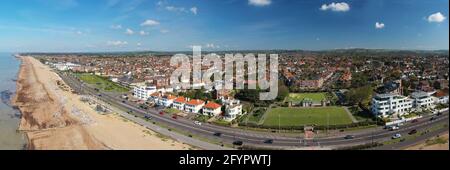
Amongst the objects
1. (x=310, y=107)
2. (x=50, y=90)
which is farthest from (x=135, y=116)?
(x=50, y=90)

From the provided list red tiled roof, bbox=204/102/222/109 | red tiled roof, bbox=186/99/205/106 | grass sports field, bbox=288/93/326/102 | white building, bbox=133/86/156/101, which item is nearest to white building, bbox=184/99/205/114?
red tiled roof, bbox=186/99/205/106

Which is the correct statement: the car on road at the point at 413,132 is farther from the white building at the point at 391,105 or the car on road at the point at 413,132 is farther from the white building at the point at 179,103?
the white building at the point at 179,103

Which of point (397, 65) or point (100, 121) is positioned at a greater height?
point (397, 65)

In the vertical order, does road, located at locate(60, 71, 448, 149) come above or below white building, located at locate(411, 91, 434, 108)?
below

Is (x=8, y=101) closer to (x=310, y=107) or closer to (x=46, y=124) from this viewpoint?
(x=46, y=124)

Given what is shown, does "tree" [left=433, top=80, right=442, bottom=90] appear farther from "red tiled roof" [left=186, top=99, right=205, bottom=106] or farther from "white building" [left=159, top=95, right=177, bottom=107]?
"white building" [left=159, top=95, right=177, bottom=107]

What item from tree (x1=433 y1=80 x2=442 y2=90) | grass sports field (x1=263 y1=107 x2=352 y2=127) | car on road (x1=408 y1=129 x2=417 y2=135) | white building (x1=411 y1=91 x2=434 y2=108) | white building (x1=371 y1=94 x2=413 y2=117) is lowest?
grass sports field (x1=263 y1=107 x2=352 y2=127)
